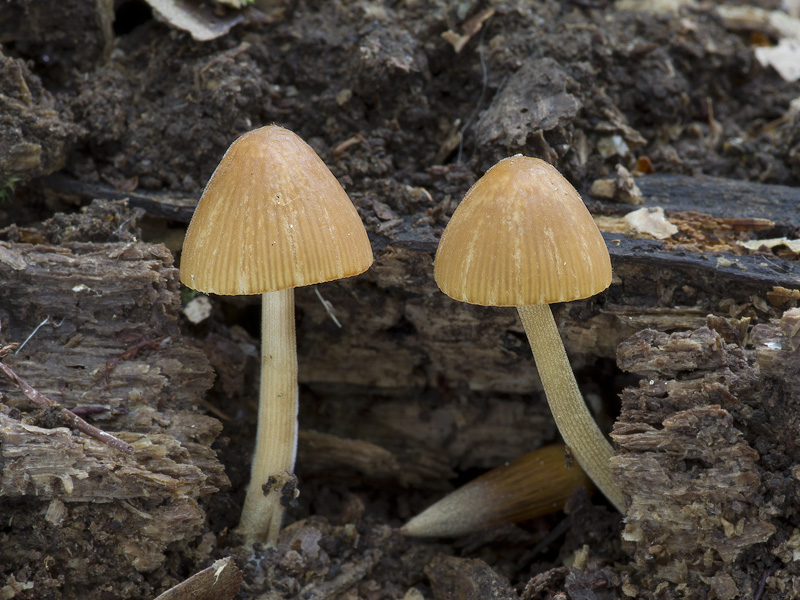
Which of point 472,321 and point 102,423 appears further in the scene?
point 472,321

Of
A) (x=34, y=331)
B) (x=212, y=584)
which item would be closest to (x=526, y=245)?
(x=212, y=584)

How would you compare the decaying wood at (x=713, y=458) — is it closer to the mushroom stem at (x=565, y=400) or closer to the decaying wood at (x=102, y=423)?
the mushroom stem at (x=565, y=400)

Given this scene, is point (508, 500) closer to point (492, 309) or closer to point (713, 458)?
point (492, 309)

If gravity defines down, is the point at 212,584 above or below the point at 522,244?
below

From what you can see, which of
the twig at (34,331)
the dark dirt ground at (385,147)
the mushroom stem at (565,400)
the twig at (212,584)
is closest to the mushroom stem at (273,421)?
the dark dirt ground at (385,147)

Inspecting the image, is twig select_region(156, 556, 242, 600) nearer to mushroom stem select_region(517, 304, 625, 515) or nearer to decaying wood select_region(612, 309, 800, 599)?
mushroom stem select_region(517, 304, 625, 515)

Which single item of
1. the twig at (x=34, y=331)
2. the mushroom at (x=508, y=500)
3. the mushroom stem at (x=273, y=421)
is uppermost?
the twig at (x=34, y=331)

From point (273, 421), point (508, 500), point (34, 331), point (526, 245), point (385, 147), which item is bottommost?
point (508, 500)
